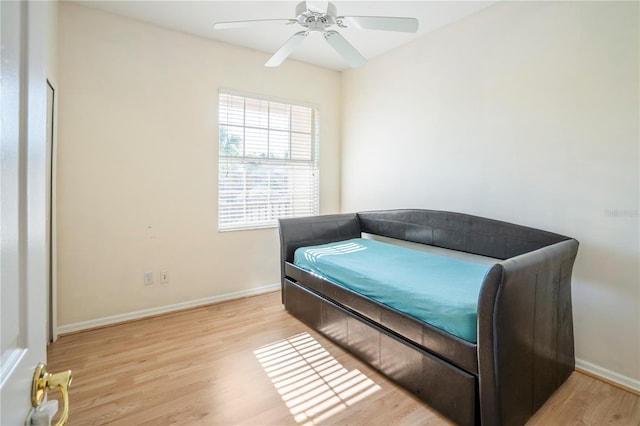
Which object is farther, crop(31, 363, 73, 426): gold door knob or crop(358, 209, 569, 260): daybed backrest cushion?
crop(358, 209, 569, 260): daybed backrest cushion

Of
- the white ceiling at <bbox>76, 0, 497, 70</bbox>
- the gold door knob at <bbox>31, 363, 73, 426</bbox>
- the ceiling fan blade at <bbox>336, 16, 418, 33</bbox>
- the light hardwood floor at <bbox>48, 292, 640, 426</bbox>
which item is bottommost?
the light hardwood floor at <bbox>48, 292, 640, 426</bbox>

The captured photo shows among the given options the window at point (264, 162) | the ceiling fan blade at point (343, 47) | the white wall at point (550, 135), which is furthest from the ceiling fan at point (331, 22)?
the window at point (264, 162)

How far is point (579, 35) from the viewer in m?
2.08

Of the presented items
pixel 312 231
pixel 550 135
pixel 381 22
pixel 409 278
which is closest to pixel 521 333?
pixel 409 278

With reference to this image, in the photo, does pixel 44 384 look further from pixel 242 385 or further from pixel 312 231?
pixel 312 231

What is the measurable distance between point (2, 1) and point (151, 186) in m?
2.73

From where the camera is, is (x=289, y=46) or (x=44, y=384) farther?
(x=289, y=46)

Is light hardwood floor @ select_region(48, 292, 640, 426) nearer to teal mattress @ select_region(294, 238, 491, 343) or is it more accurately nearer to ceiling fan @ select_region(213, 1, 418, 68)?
teal mattress @ select_region(294, 238, 491, 343)

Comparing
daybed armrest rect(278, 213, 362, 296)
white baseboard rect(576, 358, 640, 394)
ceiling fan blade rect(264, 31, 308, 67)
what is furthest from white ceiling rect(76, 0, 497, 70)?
white baseboard rect(576, 358, 640, 394)

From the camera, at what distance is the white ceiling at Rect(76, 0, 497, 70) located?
254cm

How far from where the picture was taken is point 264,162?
11.8 ft

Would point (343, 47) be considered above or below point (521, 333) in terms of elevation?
above

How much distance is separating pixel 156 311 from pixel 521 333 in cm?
297

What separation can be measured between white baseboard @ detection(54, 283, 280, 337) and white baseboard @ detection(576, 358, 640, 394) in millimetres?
2800
